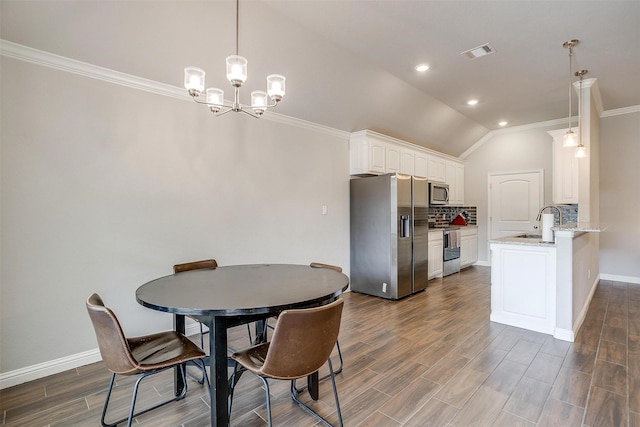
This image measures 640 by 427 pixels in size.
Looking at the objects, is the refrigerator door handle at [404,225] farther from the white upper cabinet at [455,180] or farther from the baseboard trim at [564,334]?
the white upper cabinet at [455,180]

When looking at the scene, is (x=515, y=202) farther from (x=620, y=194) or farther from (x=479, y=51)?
(x=479, y=51)

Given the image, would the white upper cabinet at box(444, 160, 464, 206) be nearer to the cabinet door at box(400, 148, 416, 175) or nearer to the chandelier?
the cabinet door at box(400, 148, 416, 175)

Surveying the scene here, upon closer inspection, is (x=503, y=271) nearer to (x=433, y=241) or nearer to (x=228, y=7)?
(x=433, y=241)

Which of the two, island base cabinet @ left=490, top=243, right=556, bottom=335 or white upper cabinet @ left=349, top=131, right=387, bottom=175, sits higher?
white upper cabinet @ left=349, top=131, right=387, bottom=175

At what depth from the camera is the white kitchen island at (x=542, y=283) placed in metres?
2.97

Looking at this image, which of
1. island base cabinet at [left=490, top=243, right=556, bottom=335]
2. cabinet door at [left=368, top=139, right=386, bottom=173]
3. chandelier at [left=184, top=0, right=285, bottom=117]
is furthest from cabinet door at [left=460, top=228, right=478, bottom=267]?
chandelier at [left=184, top=0, right=285, bottom=117]

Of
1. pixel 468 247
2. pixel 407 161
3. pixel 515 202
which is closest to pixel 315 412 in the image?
pixel 407 161

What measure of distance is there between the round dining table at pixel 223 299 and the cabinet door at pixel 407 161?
3624 millimetres

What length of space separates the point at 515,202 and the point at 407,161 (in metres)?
2.68

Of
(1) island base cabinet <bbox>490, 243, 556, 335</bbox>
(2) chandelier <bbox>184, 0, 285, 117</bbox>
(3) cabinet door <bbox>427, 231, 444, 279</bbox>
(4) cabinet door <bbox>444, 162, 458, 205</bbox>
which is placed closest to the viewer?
(2) chandelier <bbox>184, 0, 285, 117</bbox>

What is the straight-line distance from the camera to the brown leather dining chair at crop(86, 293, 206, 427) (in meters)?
1.51

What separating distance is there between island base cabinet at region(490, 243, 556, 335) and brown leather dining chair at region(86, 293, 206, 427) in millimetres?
3145

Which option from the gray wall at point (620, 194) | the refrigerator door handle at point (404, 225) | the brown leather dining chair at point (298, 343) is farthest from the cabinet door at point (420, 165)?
the brown leather dining chair at point (298, 343)

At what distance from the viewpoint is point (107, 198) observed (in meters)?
2.63
